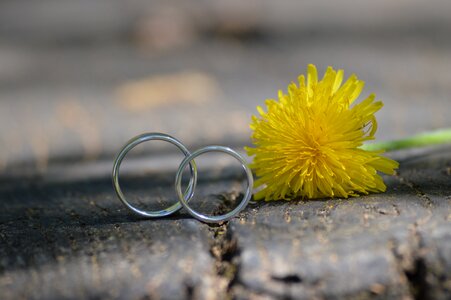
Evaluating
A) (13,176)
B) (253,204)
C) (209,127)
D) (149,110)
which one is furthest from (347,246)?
(149,110)

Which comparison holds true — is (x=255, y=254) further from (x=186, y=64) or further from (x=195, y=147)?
(x=186, y=64)

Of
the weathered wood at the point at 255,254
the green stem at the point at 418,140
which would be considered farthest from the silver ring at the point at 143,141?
the green stem at the point at 418,140

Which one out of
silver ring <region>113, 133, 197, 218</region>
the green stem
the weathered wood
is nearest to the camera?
the weathered wood

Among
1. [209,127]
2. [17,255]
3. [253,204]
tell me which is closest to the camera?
[17,255]

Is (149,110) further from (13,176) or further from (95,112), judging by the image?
(13,176)

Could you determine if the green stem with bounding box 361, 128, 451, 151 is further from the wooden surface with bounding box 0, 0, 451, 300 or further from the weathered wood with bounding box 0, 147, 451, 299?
the weathered wood with bounding box 0, 147, 451, 299

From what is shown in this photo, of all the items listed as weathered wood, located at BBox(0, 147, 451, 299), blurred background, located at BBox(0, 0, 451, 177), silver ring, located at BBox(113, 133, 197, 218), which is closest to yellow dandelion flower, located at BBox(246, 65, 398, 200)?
weathered wood, located at BBox(0, 147, 451, 299)

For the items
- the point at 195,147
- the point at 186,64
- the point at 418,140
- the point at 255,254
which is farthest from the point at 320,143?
the point at 186,64
